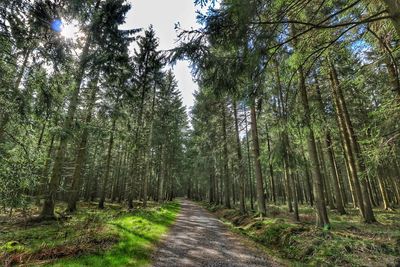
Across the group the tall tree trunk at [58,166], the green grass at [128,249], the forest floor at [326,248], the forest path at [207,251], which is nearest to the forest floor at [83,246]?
the green grass at [128,249]

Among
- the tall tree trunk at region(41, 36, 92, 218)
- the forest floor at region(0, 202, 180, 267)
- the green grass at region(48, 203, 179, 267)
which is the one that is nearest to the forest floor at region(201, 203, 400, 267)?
the green grass at region(48, 203, 179, 267)

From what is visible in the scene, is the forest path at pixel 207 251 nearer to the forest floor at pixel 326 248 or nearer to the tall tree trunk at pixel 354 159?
the forest floor at pixel 326 248

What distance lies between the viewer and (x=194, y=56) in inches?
231

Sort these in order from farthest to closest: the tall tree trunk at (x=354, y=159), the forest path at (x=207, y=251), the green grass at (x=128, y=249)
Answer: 1. the tall tree trunk at (x=354, y=159)
2. the forest path at (x=207, y=251)
3. the green grass at (x=128, y=249)

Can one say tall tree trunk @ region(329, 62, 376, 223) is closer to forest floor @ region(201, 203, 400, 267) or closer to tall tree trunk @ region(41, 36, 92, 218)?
forest floor @ region(201, 203, 400, 267)

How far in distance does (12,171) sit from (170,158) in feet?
88.1

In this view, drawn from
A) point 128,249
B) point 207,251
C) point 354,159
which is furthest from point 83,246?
point 354,159

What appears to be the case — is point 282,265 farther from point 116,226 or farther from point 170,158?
point 170,158

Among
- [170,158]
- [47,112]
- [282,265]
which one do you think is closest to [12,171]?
[47,112]

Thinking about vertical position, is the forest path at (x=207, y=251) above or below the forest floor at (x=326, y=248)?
below

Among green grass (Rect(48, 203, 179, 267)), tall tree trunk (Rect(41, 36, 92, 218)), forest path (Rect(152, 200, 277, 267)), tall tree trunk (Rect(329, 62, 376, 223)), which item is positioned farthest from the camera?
tall tree trunk (Rect(329, 62, 376, 223))

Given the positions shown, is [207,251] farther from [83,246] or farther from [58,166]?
[58,166]

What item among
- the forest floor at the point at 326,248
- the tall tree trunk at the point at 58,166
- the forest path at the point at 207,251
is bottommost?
the forest path at the point at 207,251

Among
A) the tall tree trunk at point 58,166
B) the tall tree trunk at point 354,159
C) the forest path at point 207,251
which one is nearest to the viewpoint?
the forest path at point 207,251
